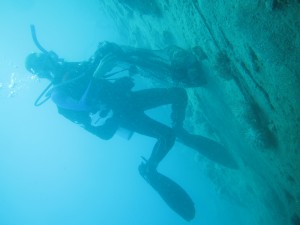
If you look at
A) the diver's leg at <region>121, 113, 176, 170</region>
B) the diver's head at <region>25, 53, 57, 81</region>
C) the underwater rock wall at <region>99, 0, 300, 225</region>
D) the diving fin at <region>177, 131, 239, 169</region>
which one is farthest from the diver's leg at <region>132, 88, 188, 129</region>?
the diver's head at <region>25, 53, 57, 81</region>

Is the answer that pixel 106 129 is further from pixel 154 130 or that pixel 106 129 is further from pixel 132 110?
pixel 154 130

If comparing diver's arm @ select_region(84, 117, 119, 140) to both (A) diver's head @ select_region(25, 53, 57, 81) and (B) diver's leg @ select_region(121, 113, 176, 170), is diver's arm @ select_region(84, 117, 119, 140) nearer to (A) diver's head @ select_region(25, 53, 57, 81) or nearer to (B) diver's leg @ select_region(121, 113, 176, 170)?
(B) diver's leg @ select_region(121, 113, 176, 170)

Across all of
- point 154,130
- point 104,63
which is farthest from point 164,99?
point 104,63

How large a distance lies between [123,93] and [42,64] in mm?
1621

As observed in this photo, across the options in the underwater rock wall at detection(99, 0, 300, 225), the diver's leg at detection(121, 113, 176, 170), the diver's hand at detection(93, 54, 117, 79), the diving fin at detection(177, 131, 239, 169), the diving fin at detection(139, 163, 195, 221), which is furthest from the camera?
the diving fin at detection(177, 131, 239, 169)

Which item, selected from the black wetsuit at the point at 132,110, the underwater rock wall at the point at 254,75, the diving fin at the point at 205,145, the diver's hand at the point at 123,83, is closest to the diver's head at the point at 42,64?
the black wetsuit at the point at 132,110

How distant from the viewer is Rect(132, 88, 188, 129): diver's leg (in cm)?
555

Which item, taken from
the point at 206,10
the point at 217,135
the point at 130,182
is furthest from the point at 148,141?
the point at 206,10

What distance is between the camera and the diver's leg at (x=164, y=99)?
555 centimetres

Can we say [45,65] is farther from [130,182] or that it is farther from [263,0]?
[130,182]

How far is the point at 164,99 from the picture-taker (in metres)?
5.72

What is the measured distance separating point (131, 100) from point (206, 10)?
2.32m

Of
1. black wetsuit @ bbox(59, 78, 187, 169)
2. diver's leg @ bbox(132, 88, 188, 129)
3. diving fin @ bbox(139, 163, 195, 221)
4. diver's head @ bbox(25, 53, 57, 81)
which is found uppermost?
diver's leg @ bbox(132, 88, 188, 129)

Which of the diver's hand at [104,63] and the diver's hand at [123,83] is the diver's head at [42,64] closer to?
the diver's hand at [104,63]
